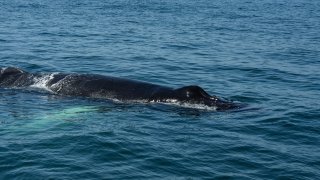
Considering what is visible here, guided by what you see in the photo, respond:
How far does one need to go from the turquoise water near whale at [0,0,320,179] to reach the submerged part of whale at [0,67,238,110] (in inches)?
18.9

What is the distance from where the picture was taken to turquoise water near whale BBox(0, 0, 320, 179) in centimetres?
1254

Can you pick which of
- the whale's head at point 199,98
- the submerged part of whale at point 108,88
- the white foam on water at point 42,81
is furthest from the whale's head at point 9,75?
the whale's head at point 199,98

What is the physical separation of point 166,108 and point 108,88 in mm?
2427

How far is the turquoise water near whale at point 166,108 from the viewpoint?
12539 mm

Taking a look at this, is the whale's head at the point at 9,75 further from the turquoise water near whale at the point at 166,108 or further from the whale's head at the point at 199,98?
the whale's head at the point at 199,98

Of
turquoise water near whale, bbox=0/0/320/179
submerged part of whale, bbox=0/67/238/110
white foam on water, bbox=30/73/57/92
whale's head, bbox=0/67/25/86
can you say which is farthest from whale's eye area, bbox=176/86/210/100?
whale's head, bbox=0/67/25/86

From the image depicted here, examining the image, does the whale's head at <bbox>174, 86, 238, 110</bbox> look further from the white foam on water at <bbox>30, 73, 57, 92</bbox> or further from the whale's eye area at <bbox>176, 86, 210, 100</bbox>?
the white foam on water at <bbox>30, 73, 57, 92</bbox>

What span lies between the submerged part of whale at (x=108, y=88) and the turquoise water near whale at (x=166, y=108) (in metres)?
0.48

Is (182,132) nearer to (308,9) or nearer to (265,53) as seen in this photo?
(265,53)

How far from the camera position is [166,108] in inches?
680

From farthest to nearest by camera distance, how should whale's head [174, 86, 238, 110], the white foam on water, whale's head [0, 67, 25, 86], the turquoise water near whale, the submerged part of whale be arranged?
whale's head [0, 67, 25, 86], the white foam on water, the submerged part of whale, whale's head [174, 86, 238, 110], the turquoise water near whale

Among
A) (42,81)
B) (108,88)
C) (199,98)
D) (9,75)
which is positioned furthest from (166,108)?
(9,75)

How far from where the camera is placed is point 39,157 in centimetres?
1280

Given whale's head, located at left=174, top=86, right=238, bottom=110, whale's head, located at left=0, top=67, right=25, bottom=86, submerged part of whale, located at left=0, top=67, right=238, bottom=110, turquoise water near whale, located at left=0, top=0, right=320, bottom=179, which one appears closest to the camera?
turquoise water near whale, located at left=0, top=0, right=320, bottom=179
